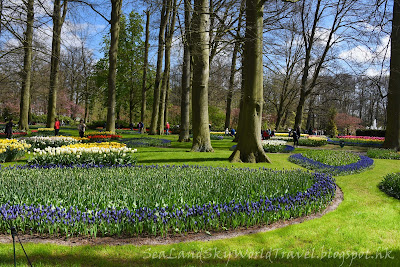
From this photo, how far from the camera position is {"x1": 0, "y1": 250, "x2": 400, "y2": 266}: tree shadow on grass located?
3.47 meters

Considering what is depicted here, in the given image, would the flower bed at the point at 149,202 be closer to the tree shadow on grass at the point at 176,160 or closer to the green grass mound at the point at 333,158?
the tree shadow on grass at the point at 176,160

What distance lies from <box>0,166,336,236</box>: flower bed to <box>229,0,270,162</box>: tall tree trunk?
345 centimetres

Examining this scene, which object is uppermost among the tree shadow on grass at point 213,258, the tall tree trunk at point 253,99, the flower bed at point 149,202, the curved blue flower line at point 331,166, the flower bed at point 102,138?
the tall tree trunk at point 253,99

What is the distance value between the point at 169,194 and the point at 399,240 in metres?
3.52

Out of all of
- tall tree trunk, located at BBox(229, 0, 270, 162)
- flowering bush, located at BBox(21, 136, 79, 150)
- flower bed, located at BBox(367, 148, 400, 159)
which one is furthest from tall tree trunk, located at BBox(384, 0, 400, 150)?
flowering bush, located at BBox(21, 136, 79, 150)

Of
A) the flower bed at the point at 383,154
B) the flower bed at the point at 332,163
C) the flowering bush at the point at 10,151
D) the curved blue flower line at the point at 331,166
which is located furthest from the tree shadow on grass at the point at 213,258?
the flower bed at the point at 383,154

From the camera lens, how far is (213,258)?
12.1ft

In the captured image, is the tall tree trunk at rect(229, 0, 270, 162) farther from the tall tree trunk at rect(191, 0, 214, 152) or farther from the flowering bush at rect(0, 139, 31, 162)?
the flowering bush at rect(0, 139, 31, 162)

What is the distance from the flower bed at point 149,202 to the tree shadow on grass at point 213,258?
523mm

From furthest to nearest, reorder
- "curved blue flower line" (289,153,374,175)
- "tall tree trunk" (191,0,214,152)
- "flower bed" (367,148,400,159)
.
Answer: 1. "flower bed" (367,148,400,159)
2. "tall tree trunk" (191,0,214,152)
3. "curved blue flower line" (289,153,374,175)

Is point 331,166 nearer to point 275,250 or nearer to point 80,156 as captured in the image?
point 275,250

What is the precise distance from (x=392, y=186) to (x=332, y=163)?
3089 mm

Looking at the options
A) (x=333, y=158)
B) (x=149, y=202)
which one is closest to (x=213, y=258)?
(x=149, y=202)

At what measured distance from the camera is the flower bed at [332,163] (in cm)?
945
